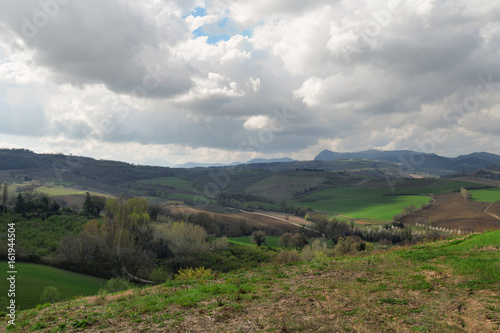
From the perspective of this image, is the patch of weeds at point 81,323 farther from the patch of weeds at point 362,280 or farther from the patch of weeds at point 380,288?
the patch of weeds at point 362,280

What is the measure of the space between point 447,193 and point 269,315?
188418 millimetres

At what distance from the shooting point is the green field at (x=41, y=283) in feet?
128

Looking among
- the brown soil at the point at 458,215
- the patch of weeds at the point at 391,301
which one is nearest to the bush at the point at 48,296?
the patch of weeds at the point at 391,301

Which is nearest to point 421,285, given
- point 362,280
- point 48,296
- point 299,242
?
point 362,280

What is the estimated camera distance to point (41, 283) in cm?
4538

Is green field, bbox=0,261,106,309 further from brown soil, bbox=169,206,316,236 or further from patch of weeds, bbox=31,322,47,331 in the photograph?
brown soil, bbox=169,206,316,236

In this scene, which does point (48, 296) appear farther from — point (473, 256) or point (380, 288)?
point (473, 256)

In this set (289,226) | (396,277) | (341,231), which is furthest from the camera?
(289,226)

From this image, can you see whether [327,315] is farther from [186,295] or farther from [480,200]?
[480,200]

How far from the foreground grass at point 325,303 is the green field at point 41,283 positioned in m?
29.8

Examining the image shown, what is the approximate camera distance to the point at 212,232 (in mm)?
113688

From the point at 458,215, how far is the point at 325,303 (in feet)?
388

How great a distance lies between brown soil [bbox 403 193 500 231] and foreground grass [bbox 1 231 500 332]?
8431cm

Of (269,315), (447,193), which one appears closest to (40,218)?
(269,315)
